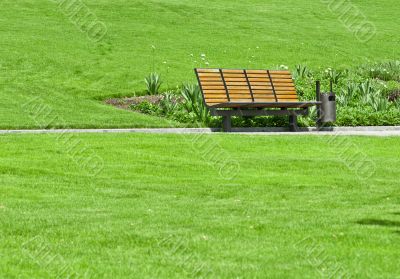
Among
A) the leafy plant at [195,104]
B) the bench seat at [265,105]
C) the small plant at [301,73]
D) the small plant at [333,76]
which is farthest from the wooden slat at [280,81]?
the small plant at [301,73]

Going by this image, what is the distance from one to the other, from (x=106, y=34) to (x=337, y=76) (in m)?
11.9

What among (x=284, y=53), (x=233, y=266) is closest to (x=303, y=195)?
(x=233, y=266)

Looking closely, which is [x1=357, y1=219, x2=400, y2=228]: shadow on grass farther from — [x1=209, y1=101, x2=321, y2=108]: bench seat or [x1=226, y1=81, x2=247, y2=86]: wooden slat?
[x1=226, y1=81, x2=247, y2=86]: wooden slat

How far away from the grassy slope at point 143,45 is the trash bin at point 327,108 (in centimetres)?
395

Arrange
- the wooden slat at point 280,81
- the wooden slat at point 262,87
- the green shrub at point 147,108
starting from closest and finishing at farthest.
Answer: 1. the wooden slat at point 262,87
2. the wooden slat at point 280,81
3. the green shrub at point 147,108

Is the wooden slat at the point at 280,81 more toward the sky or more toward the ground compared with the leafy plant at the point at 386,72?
more toward the sky

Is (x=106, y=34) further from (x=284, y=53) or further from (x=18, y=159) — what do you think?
(x=18, y=159)

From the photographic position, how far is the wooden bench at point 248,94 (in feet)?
67.4

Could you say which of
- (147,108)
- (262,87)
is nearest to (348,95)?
(262,87)

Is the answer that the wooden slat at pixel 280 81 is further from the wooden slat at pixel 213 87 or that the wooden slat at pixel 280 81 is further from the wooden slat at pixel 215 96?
the wooden slat at pixel 215 96

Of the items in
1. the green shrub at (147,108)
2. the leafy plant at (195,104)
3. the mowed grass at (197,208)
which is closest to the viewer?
the mowed grass at (197,208)

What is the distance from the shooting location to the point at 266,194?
11828 millimetres

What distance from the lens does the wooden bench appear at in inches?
809

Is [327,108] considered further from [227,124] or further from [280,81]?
[227,124]
